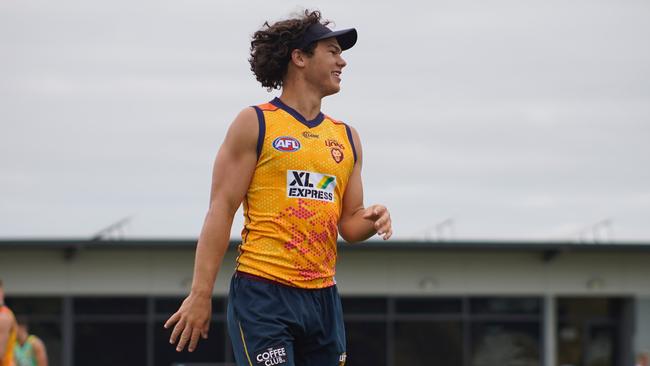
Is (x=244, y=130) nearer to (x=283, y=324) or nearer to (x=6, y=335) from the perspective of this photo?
(x=283, y=324)

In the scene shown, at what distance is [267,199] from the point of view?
5.21 meters

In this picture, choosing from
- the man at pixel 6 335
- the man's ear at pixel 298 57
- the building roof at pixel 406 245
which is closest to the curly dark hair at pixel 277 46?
the man's ear at pixel 298 57

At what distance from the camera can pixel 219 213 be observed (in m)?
5.18

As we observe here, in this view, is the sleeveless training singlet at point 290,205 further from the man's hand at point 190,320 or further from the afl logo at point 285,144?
the man's hand at point 190,320

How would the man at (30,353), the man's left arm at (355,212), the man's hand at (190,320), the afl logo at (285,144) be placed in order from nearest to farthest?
the man's hand at (190,320) → the afl logo at (285,144) → the man's left arm at (355,212) → the man at (30,353)

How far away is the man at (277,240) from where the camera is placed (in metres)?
5.12

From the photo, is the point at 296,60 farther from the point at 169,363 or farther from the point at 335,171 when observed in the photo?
the point at 169,363

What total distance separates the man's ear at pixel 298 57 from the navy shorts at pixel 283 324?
93 cm

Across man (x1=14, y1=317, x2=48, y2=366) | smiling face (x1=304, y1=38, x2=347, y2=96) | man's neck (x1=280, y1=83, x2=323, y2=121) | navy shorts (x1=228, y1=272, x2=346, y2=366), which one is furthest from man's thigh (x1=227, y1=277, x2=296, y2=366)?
man (x1=14, y1=317, x2=48, y2=366)

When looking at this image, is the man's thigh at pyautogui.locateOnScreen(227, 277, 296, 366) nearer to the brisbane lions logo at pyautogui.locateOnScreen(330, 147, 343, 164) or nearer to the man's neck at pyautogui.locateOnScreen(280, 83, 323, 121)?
the brisbane lions logo at pyautogui.locateOnScreen(330, 147, 343, 164)

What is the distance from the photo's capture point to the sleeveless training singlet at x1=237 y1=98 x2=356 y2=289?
5176 millimetres

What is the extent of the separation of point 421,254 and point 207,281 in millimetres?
27822

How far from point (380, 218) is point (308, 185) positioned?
327 mm

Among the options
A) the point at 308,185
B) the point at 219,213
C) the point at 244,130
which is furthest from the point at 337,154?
the point at 219,213
